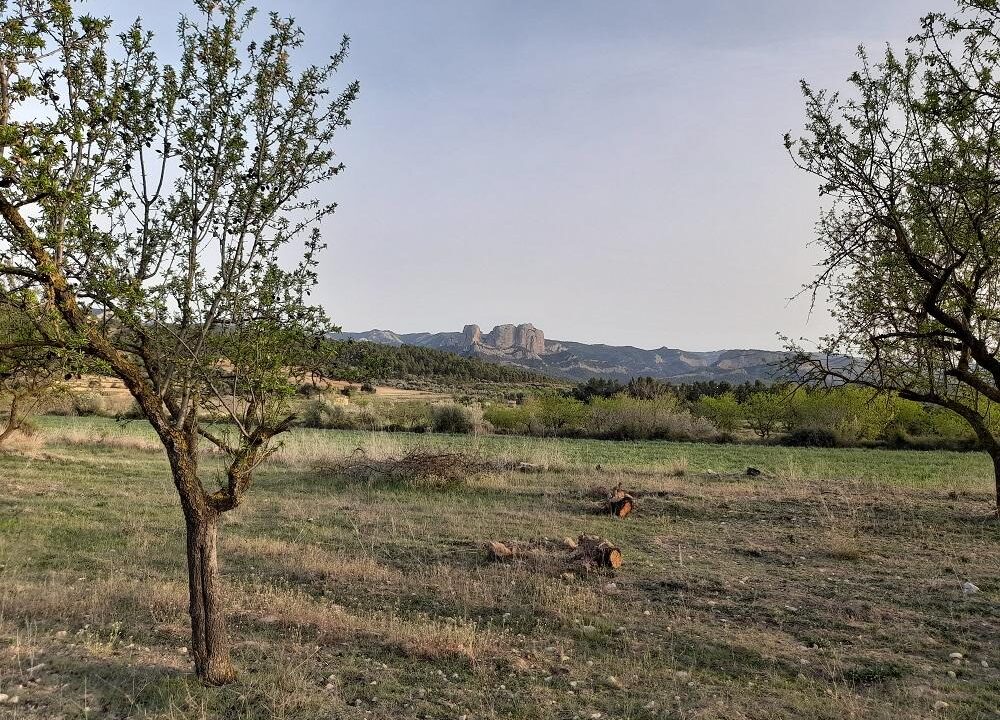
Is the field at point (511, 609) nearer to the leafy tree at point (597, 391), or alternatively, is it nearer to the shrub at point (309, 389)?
the shrub at point (309, 389)

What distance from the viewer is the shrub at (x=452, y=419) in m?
45.6

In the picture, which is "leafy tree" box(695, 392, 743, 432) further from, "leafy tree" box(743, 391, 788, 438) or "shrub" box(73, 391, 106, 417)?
"shrub" box(73, 391, 106, 417)

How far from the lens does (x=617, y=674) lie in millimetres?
6320

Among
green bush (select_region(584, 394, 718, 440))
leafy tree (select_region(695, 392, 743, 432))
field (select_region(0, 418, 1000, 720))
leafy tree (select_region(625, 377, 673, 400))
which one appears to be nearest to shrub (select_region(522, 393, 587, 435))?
green bush (select_region(584, 394, 718, 440))

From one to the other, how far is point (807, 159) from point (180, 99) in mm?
8557

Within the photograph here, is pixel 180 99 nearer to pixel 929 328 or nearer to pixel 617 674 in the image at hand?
pixel 617 674

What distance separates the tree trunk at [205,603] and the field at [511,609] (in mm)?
177

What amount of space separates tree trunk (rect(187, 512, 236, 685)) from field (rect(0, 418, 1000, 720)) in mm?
177

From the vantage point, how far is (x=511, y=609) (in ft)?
27.0

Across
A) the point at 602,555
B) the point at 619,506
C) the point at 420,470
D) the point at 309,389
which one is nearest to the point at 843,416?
the point at 619,506

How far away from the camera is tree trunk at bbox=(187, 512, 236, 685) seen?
560cm

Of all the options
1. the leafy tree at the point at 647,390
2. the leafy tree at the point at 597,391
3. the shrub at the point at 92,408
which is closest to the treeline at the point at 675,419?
the leafy tree at the point at 647,390

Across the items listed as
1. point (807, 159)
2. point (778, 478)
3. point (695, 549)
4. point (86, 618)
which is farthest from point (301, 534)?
point (778, 478)

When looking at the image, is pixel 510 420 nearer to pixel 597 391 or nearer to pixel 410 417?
pixel 410 417
